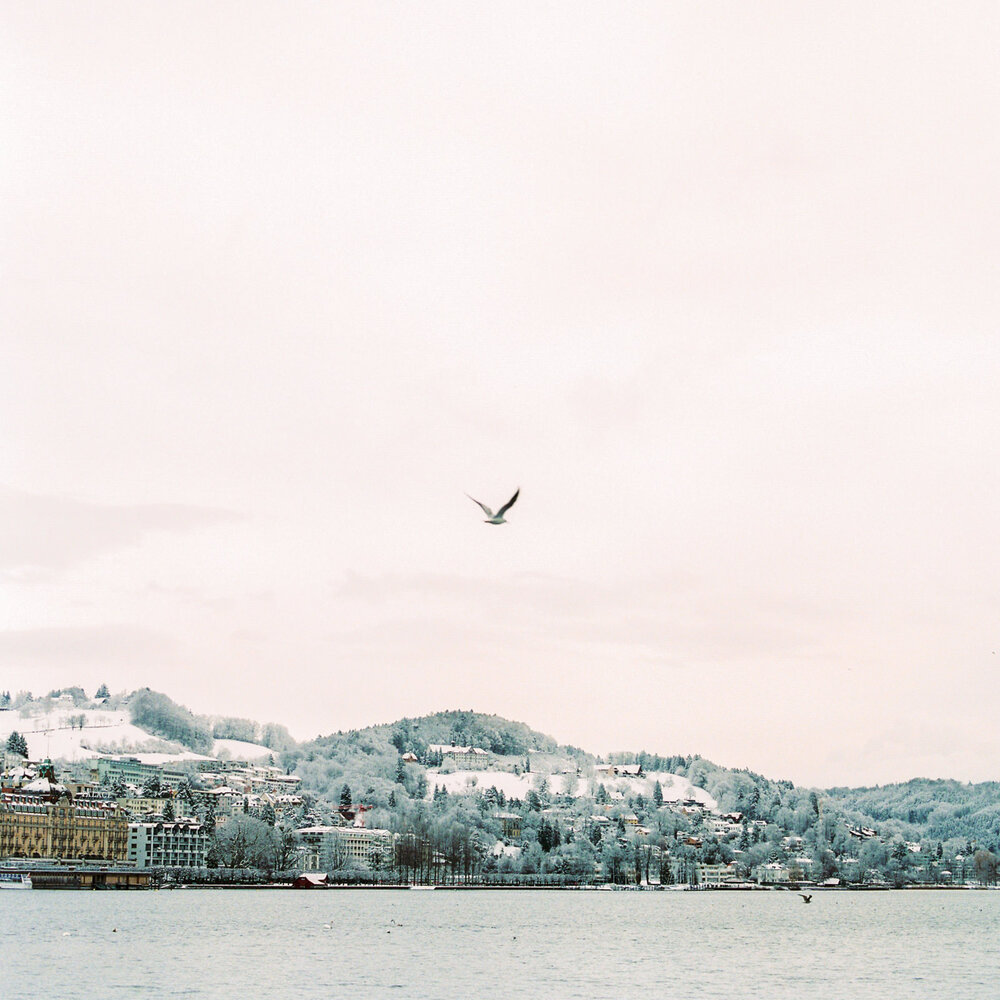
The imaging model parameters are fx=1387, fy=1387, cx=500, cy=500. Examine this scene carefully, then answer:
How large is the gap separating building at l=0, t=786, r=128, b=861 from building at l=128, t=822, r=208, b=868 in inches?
54.8

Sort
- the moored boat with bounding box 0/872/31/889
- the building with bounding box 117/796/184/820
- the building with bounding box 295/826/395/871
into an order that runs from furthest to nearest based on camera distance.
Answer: the building with bounding box 117/796/184/820 < the building with bounding box 295/826/395/871 < the moored boat with bounding box 0/872/31/889

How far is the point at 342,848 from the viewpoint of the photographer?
156250 mm

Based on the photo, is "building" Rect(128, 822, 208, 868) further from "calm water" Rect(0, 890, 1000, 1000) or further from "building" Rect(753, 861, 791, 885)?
"building" Rect(753, 861, 791, 885)

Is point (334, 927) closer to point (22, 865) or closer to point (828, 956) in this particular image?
point (828, 956)

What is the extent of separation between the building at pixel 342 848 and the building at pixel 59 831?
21097mm

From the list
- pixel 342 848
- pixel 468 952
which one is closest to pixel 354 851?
pixel 342 848

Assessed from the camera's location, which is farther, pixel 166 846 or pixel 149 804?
pixel 149 804

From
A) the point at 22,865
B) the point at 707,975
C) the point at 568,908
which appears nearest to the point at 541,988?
the point at 707,975

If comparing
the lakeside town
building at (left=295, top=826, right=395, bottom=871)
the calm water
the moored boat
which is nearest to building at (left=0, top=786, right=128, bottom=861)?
the lakeside town

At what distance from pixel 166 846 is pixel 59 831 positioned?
10849 millimetres

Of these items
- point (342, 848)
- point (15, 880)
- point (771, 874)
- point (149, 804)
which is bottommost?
point (771, 874)

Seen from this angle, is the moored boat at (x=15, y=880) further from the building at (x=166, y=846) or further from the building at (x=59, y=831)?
the building at (x=166, y=846)

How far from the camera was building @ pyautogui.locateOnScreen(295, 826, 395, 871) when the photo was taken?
150 meters

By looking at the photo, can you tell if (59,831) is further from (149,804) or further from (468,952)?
(468,952)
